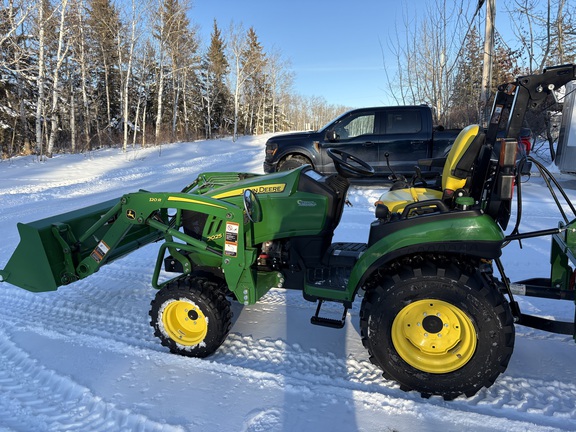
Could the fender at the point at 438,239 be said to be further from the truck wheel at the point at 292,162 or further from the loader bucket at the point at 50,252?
the truck wheel at the point at 292,162

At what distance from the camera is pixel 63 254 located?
323cm

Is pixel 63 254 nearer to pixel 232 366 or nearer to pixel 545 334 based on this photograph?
pixel 232 366

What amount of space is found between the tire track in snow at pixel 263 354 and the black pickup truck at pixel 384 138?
5266 mm

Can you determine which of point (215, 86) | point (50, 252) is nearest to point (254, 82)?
point (215, 86)

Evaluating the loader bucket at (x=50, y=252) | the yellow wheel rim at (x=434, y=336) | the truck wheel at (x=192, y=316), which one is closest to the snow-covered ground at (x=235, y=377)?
the truck wheel at (x=192, y=316)

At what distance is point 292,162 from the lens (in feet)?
29.4

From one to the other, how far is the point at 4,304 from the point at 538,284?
15.1 feet

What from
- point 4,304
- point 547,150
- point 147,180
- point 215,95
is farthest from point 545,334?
point 215,95

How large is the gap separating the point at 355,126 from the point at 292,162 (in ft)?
5.22

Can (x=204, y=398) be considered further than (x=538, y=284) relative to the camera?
No

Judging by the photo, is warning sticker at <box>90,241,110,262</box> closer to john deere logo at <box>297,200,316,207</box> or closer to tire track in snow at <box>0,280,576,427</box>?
tire track in snow at <box>0,280,576,427</box>

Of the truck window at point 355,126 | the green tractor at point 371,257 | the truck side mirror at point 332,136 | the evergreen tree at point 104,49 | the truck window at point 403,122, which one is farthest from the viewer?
the evergreen tree at point 104,49

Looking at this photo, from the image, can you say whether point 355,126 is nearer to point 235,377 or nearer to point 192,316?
point 192,316

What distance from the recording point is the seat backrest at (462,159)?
115 inches
